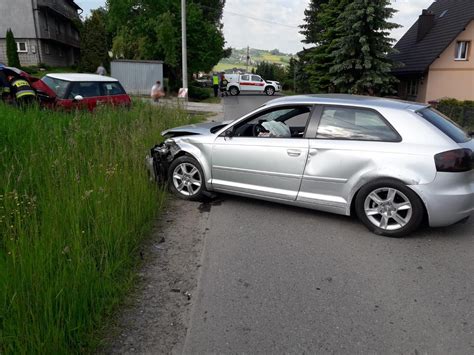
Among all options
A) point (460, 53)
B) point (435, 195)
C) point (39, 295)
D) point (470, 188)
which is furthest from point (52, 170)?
point (460, 53)

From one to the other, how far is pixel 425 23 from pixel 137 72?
23451 millimetres

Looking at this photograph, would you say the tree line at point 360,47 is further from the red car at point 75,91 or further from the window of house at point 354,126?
the window of house at point 354,126

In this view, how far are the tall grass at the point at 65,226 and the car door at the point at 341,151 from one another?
2.10 m

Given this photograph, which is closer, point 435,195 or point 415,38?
point 435,195

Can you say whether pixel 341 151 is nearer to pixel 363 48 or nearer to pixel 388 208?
pixel 388 208

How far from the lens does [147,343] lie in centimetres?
274

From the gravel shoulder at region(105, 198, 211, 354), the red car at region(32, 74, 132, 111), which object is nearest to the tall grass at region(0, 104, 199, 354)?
the gravel shoulder at region(105, 198, 211, 354)

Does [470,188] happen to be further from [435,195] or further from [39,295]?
[39,295]

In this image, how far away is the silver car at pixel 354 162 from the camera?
4.29 m

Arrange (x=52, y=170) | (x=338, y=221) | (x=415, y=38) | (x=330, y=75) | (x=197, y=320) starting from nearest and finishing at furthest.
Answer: (x=197, y=320) < (x=52, y=170) < (x=338, y=221) < (x=330, y=75) < (x=415, y=38)

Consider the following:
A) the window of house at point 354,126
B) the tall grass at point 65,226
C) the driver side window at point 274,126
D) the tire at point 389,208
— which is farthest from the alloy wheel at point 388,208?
the tall grass at point 65,226

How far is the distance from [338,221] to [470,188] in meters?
1.53

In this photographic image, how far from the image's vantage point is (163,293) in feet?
11.1

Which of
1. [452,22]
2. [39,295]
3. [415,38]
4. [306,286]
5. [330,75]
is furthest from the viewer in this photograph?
[415,38]
